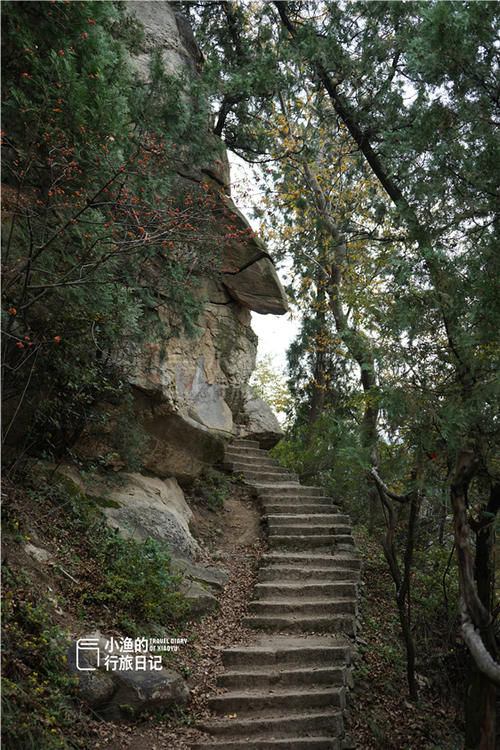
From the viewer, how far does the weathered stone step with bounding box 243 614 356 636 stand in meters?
6.85

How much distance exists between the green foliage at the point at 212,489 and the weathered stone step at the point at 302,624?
9.25ft

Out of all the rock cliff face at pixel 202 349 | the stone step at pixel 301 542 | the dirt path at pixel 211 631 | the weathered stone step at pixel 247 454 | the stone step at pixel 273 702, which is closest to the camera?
the dirt path at pixel 211 631

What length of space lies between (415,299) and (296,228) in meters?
10.6

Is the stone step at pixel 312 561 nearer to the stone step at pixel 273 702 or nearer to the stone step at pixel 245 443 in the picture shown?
the stone step at pixel 273 702

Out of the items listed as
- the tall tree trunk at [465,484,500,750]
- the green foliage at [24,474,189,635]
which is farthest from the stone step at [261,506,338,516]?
the tall tree trunk at [465,484,500,750]

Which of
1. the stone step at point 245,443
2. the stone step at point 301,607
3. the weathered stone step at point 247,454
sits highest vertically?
the stone step at point 245,443

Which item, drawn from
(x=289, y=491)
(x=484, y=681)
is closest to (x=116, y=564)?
(x=484, y=681)

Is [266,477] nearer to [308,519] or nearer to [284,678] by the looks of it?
[308,519]

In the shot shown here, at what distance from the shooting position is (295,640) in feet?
21.6

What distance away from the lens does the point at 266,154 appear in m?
11.6

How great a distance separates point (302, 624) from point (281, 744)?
199cm

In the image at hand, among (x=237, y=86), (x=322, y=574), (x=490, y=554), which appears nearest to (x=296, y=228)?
(x=237, y=86)

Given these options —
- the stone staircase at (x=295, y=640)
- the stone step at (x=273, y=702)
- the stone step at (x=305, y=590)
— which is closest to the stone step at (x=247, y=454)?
the stone staircase at (x=295, y=640)

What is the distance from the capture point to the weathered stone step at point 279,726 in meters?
5.12
